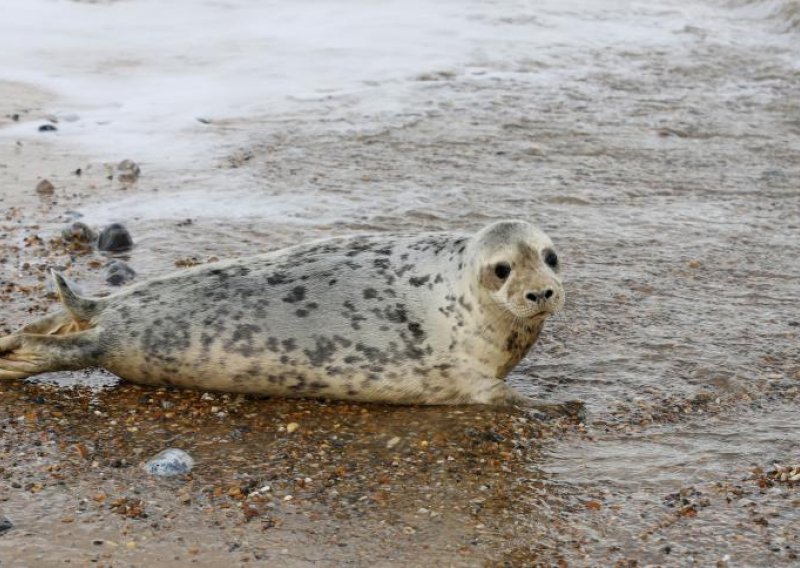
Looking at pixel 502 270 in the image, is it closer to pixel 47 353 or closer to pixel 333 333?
pixel 333 333

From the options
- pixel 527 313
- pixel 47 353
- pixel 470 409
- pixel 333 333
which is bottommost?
pixel 470 409

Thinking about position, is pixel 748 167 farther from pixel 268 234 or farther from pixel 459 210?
pixel 268 234

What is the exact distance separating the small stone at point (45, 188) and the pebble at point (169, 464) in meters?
3.59

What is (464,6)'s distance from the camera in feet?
47.1

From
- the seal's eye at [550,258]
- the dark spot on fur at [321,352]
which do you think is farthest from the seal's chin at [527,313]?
the dark spot on fur at [321,352]

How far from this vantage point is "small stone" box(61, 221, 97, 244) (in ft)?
20.6

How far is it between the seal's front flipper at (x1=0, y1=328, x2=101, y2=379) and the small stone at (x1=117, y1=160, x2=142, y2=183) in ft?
9.85

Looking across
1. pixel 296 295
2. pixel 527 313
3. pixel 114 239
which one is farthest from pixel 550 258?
pixel 114 239

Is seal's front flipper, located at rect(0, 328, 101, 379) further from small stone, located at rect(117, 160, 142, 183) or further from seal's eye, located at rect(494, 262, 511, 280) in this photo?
small stone, located at rect(117, 160, 142, 183)

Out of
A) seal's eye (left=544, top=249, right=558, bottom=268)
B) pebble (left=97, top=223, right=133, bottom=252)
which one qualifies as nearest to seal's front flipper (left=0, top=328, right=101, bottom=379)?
pebble (left=97, top=223, right=133, bottom=252)

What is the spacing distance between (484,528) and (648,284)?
8.17 ft

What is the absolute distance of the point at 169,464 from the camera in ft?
13.1

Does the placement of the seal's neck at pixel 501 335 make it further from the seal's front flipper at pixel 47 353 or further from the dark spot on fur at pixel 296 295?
the seal's front flipper at pixel 47 353

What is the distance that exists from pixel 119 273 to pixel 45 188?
5.85ft
